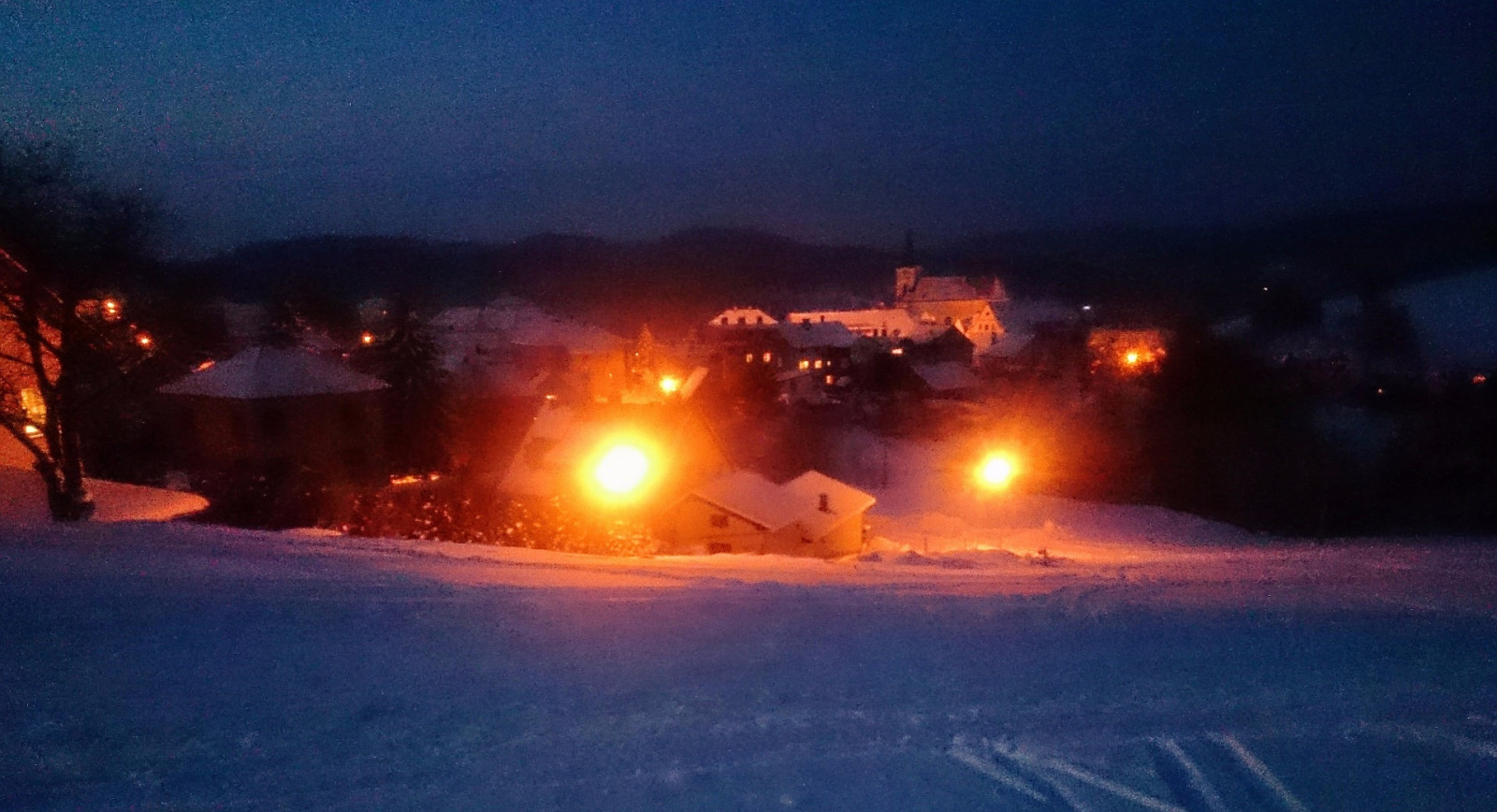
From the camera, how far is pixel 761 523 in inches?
843

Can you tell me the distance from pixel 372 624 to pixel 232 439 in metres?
18.3

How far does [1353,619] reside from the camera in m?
6.68

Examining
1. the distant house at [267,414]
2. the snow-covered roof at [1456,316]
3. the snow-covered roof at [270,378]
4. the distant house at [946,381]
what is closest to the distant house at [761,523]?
the distant house at [267,414]

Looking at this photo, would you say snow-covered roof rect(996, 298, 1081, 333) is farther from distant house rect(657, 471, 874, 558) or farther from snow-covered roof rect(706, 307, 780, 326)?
distant house rect(657, 471, 874, 558)

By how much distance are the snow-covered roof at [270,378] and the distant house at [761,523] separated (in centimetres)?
931

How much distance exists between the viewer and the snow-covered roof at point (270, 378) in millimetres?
20656

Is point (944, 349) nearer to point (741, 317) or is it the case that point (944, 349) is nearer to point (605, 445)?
point (741, 317)

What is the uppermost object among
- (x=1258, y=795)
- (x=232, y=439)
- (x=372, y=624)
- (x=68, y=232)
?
(x=68, y=232)

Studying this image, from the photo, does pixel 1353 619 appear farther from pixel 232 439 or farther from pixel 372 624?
pixel 232 439

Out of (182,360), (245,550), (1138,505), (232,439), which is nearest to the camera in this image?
(245,550)

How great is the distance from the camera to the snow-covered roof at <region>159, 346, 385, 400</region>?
67.8ft

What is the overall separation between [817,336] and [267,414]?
4191 centimetres

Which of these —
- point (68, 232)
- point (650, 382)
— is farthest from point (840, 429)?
point (68, 232)

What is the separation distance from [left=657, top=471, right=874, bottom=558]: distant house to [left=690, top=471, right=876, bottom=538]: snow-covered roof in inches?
0.9
